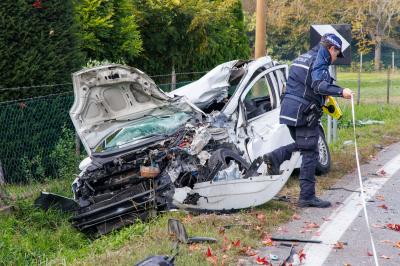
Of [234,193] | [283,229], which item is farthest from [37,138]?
[283,229]

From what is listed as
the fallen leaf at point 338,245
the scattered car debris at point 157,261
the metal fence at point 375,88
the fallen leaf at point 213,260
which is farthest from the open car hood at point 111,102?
the metal fence at point 375,88

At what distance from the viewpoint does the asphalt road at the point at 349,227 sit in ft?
18.9

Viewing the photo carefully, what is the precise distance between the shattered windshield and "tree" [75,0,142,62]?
12.2 feet

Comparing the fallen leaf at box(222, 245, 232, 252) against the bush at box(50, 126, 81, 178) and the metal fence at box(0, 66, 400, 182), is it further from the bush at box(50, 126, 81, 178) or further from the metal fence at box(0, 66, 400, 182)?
the bush at box(50, 126, 81, 178)

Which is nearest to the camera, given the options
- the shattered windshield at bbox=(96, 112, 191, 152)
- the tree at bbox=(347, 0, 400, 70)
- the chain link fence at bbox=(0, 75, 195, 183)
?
the shattered windshield at bbox=(96, 112, 191, 152)

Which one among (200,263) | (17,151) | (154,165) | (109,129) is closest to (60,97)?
(17,151)

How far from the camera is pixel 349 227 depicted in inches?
264

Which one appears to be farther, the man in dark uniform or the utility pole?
the utility pole

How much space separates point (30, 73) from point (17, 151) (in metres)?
1.29

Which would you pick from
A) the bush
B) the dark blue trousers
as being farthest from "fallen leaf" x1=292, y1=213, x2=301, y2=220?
the bush

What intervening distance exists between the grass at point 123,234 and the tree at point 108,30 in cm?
348

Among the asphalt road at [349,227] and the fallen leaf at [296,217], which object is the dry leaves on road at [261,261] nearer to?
the asphalt road at [349,227]

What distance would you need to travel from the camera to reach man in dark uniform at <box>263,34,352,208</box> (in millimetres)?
7582

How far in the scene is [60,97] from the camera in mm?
10125
